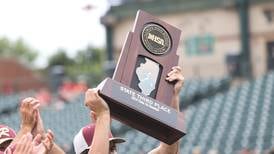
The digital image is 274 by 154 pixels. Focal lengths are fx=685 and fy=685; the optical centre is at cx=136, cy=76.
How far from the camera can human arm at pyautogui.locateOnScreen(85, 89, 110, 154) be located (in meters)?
2.43

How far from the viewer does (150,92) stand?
267cm

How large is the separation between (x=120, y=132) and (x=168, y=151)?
930 cm

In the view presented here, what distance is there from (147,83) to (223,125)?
7950 mm

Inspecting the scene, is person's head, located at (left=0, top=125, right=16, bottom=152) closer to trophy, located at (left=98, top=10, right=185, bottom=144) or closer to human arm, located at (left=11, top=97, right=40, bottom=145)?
human arm, located at (left=11, top=97, right=40, bottom=145)

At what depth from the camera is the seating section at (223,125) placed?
9422 mm

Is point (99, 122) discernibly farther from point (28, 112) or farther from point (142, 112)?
point (28, 112)

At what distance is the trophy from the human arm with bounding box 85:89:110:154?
0.12ft

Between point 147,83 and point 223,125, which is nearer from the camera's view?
point 147,83

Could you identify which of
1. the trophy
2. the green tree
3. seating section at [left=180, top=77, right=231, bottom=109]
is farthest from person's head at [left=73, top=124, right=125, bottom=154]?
the green tree

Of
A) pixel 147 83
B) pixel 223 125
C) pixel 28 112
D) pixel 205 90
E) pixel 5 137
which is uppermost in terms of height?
pixel 147 83

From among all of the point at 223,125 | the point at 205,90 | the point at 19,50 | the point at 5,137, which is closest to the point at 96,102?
the point at 5,137

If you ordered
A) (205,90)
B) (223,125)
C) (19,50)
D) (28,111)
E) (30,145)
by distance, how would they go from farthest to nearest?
(19,50)
(205,90)
(223,125)
(28,111)
(30,145)

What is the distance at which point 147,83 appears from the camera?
2.68 meters

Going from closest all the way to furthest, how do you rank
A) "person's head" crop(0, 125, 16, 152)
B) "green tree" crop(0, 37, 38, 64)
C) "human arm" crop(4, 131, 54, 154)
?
"human arm" crop(4, 131, 54, 154), "person's head" crop(0, 125, 16, 152), "green tree" crop(0, 37, 38, 64)
